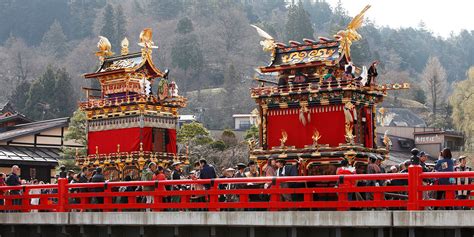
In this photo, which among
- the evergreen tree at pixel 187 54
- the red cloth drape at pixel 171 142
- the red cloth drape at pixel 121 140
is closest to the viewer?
the red cloth drape at pixel 121 140

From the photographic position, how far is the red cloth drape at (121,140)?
177 ft

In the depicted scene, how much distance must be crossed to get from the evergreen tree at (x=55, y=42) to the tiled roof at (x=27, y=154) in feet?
363

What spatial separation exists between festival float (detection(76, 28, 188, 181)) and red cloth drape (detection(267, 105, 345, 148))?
558 inches

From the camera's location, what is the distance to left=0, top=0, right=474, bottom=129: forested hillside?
125m

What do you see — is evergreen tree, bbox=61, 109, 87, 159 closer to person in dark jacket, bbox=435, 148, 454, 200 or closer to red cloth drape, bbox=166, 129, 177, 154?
red cloth drape, bbox=166, 129, 177, 154

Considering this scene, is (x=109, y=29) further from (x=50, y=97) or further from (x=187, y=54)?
(x=50, y=97)

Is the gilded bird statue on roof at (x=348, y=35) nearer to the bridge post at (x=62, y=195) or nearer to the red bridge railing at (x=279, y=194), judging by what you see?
the red bridge railing at (x=279, y=194)

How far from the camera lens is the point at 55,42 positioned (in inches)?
7101

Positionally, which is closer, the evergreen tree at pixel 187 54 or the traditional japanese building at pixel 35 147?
the traditional japanese building at pixel 35 147

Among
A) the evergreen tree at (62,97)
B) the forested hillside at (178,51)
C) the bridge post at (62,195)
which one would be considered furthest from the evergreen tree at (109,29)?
the bridge post at (62,195)

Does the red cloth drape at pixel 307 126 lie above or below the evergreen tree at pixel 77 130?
below

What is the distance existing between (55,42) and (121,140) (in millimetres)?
129898

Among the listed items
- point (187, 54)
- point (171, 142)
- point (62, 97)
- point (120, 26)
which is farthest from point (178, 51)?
point (171, 142)

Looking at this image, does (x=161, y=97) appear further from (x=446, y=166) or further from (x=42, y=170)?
(x=446, y=166)
